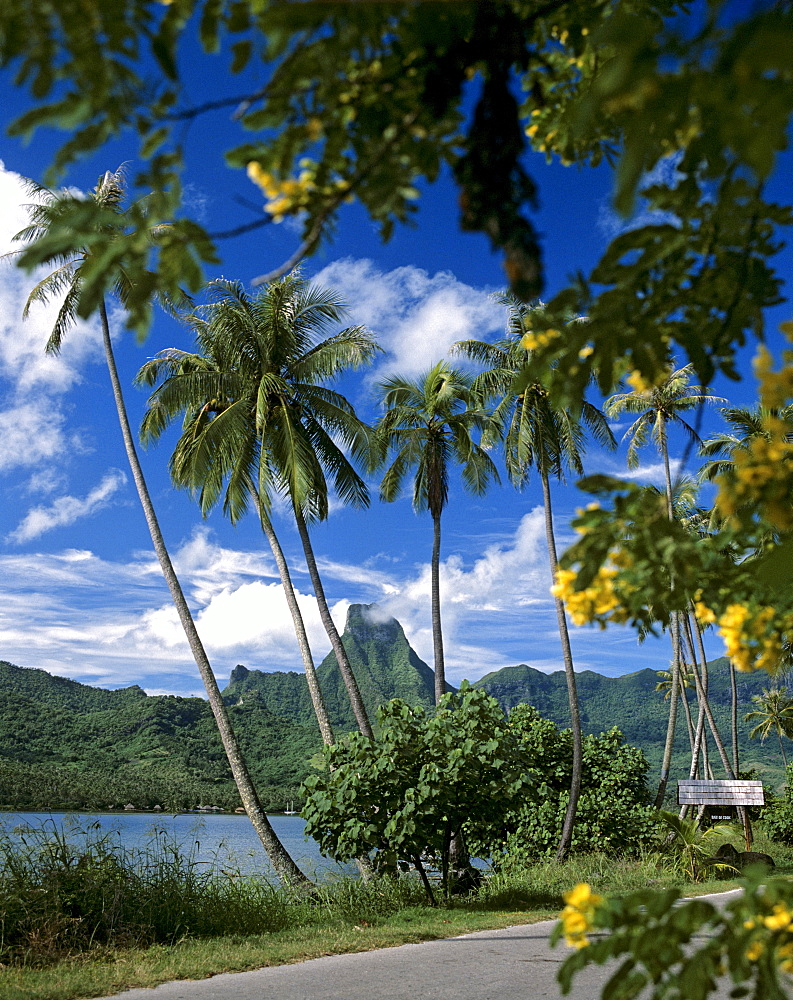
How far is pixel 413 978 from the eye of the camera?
5.64m

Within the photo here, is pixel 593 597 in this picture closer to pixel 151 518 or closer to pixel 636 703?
pixel 151 518

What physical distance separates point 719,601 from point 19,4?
1917 millimetres

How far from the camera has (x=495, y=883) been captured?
36.8 feet

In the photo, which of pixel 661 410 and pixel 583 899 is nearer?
pixel 583 899

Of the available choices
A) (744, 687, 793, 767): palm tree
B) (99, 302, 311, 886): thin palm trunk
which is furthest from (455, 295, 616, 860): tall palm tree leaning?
(744, 687, 793, 767): palm tree

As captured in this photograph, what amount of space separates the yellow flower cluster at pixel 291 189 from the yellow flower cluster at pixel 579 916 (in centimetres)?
153

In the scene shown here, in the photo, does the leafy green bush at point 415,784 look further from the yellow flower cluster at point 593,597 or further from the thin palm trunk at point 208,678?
the yellow flower cluster at point 593,597

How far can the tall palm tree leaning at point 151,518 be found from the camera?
11239 millimetres

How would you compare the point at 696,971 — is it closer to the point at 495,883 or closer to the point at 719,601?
the point at 719,601

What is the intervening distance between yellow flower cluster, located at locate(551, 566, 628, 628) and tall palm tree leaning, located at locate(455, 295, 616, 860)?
1338 cm

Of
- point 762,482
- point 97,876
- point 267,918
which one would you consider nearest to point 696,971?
point 762,482

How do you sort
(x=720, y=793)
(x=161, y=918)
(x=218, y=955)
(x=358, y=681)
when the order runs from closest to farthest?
(x=218, y=955) < (x=161, y=918) < (x=720, y=793) < (x=358, y=681)

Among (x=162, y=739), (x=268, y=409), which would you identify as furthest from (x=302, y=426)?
(x=162, y=739)

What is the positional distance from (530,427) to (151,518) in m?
7.57
